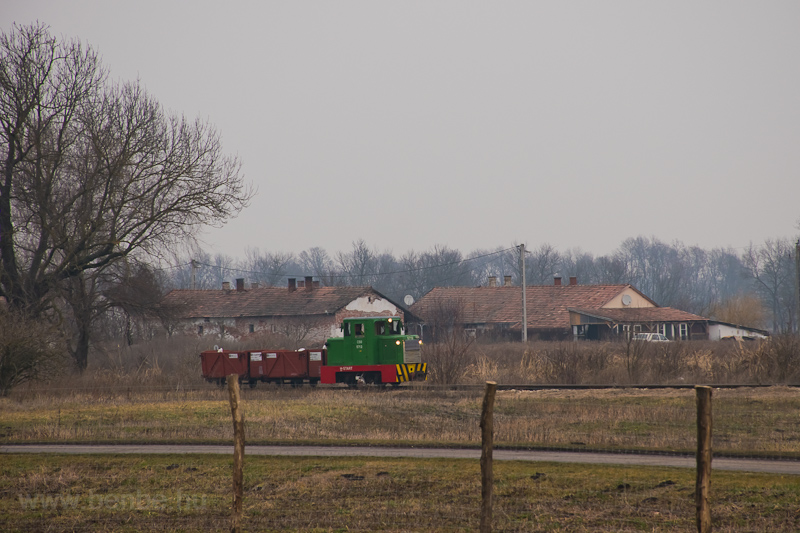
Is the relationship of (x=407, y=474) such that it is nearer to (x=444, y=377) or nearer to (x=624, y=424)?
(x=624, y=424)

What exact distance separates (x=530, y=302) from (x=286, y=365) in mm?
40678

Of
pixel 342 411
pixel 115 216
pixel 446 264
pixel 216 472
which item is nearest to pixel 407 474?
pixel 216 472

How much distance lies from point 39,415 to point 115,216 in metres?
15.5

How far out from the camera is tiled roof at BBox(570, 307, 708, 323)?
64.6 m

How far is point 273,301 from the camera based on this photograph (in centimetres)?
6938

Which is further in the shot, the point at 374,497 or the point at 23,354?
the point at 23,354

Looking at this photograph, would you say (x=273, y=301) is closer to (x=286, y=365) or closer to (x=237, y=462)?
(x=286, y=365)

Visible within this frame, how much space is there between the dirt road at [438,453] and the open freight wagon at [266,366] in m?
16.1

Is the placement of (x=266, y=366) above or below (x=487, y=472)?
below

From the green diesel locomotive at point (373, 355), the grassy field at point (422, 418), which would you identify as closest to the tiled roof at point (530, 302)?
the green diesel locomotive at point (373, 355)

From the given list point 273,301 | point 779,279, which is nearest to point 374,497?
point 273,301

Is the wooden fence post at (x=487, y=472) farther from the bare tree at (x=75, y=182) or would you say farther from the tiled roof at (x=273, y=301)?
the tiled roof at (x=273, y=301)

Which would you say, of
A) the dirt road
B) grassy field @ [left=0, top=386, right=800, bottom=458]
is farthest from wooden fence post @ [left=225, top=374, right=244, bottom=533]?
grassy field @ [left=0, top=386, right=800, bottom=458]

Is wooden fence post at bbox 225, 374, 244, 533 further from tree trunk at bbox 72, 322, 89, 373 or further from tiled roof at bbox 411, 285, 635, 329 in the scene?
tiled roof at bbox 411, 285, 635, 329
